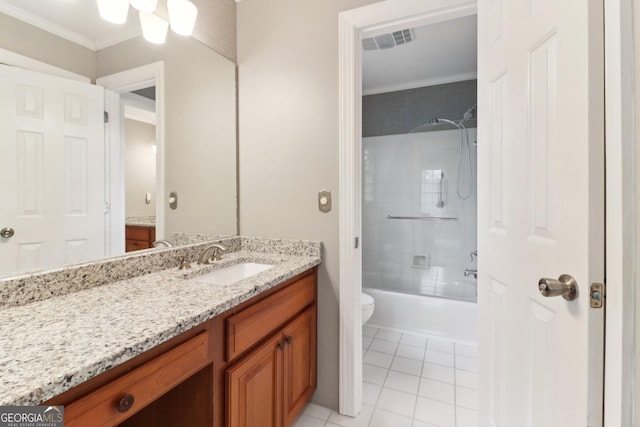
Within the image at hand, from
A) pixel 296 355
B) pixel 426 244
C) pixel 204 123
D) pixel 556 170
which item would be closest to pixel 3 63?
pixel 204 123

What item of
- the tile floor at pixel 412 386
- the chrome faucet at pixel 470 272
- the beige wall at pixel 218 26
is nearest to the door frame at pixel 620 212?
the tile floor at pixel 412 386

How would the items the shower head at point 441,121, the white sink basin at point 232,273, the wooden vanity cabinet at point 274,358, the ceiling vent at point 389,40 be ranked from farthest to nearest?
the shower head at point 441,121
the ceiling vent at point 389,40
the white sink basin at point 232,273
the wooden vanity cabinet at point 274,358

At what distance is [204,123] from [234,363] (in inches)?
52.8

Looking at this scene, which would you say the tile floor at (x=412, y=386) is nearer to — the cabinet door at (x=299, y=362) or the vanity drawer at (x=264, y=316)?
the cabinet door at (x=299, y=362)

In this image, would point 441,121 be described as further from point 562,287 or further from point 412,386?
point 562,287

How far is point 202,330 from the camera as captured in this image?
0.89 meters

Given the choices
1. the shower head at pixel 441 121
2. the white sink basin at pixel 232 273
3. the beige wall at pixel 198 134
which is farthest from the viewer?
the shower head at pixel 441 121

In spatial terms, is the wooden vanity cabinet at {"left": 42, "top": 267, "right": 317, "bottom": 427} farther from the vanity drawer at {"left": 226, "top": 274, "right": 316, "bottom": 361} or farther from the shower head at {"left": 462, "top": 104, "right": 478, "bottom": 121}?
the shower head at {"left": 462, "top": 104, "right": 478, "bottom": 121}

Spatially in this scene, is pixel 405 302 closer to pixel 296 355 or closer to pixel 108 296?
pixel 296 355

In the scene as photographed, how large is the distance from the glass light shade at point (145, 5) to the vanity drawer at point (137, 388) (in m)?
1.48

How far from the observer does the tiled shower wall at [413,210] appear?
2924mm

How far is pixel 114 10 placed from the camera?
1.23m

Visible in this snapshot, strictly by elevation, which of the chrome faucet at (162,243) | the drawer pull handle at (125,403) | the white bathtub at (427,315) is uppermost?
the chrome faucet at (162,243)

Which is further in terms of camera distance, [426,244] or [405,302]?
[426,244]
